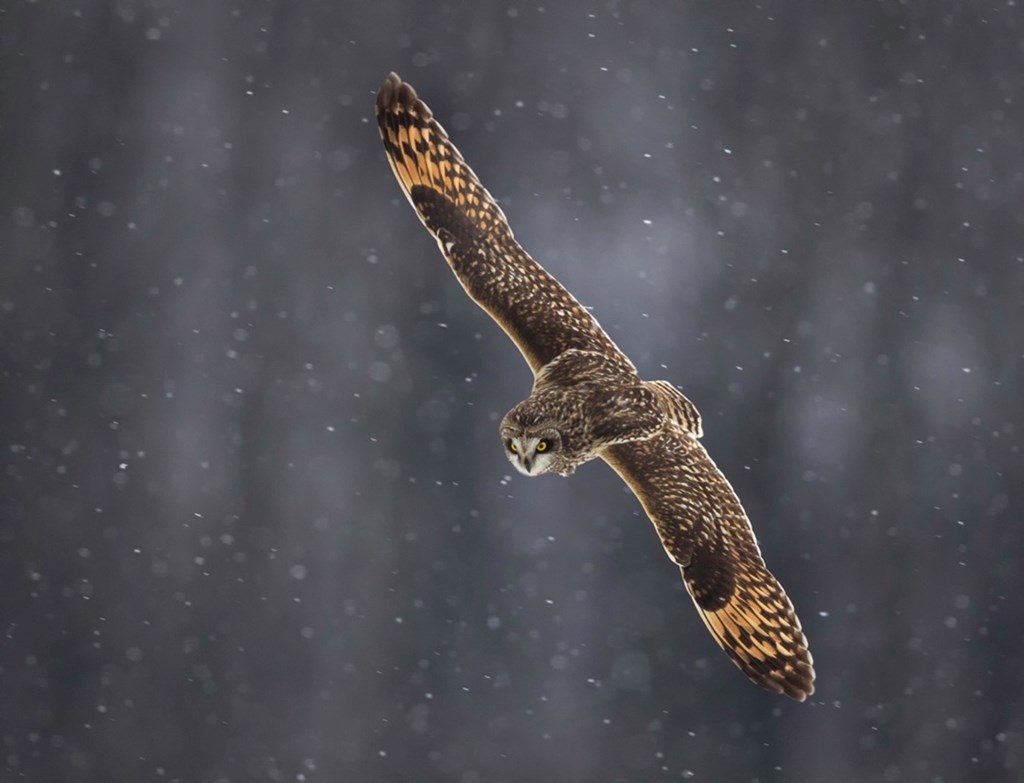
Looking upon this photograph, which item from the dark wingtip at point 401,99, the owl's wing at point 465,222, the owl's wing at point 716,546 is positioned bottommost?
the owl's wing at point 716,546

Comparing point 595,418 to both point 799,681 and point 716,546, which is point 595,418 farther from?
Result: point 799,681

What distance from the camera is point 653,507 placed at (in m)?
6.61

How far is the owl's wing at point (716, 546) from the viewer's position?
21.6 ft

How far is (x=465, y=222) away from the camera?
7367 millimetres

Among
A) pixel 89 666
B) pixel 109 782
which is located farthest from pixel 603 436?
pixel 109 782

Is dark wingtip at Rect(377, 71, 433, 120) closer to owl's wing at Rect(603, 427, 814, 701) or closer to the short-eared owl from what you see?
the short-eared owl

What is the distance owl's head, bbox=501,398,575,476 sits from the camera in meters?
5.93

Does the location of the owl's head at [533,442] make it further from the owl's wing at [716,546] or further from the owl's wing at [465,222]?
the owl's wing at [465,222]

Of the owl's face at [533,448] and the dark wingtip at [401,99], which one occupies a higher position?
the dark wingtip at [401,99]

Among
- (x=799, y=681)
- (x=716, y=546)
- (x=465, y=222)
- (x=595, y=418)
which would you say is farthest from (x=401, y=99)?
(x=799, y=681)

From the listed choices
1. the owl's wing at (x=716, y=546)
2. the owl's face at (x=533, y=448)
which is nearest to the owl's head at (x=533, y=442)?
the owl's face at (x=533, y=448)

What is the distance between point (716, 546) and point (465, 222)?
2302mm

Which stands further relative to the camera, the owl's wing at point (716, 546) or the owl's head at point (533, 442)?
the owl's wing at point (716, 546)

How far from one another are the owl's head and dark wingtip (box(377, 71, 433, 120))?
2.13 meters
